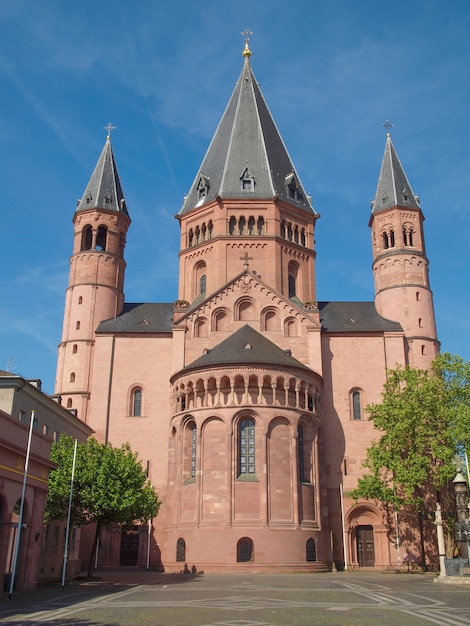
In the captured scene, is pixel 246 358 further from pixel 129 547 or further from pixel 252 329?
pixel 129 547

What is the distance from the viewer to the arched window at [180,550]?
44.3 m

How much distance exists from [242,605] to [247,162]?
4797cm

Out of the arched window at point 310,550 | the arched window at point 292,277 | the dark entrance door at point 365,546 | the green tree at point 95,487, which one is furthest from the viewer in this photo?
the arched window at point 292,277

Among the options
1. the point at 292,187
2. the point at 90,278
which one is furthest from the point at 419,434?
the point at 90,278

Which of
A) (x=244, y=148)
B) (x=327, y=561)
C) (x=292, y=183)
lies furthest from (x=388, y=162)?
(x=327, y=561)

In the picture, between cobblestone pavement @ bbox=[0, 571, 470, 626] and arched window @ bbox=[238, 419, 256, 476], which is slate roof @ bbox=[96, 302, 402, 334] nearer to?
arched window @ bbox=[238, 419, 256, 476]

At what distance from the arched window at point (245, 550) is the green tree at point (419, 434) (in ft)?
26.6

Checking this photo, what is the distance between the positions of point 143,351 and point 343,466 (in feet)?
62.8

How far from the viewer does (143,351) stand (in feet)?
183

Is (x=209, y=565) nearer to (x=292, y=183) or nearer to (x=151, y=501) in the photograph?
(x=151, y=501)

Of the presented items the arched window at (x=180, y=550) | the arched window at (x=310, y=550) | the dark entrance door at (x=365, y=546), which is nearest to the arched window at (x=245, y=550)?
the arched window at (x=310, y=550)

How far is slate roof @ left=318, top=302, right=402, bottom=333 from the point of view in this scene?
55.9 meters

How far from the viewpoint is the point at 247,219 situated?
6003 cm

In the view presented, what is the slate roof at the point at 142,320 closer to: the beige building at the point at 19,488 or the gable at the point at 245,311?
the gable at the point at 245,311
